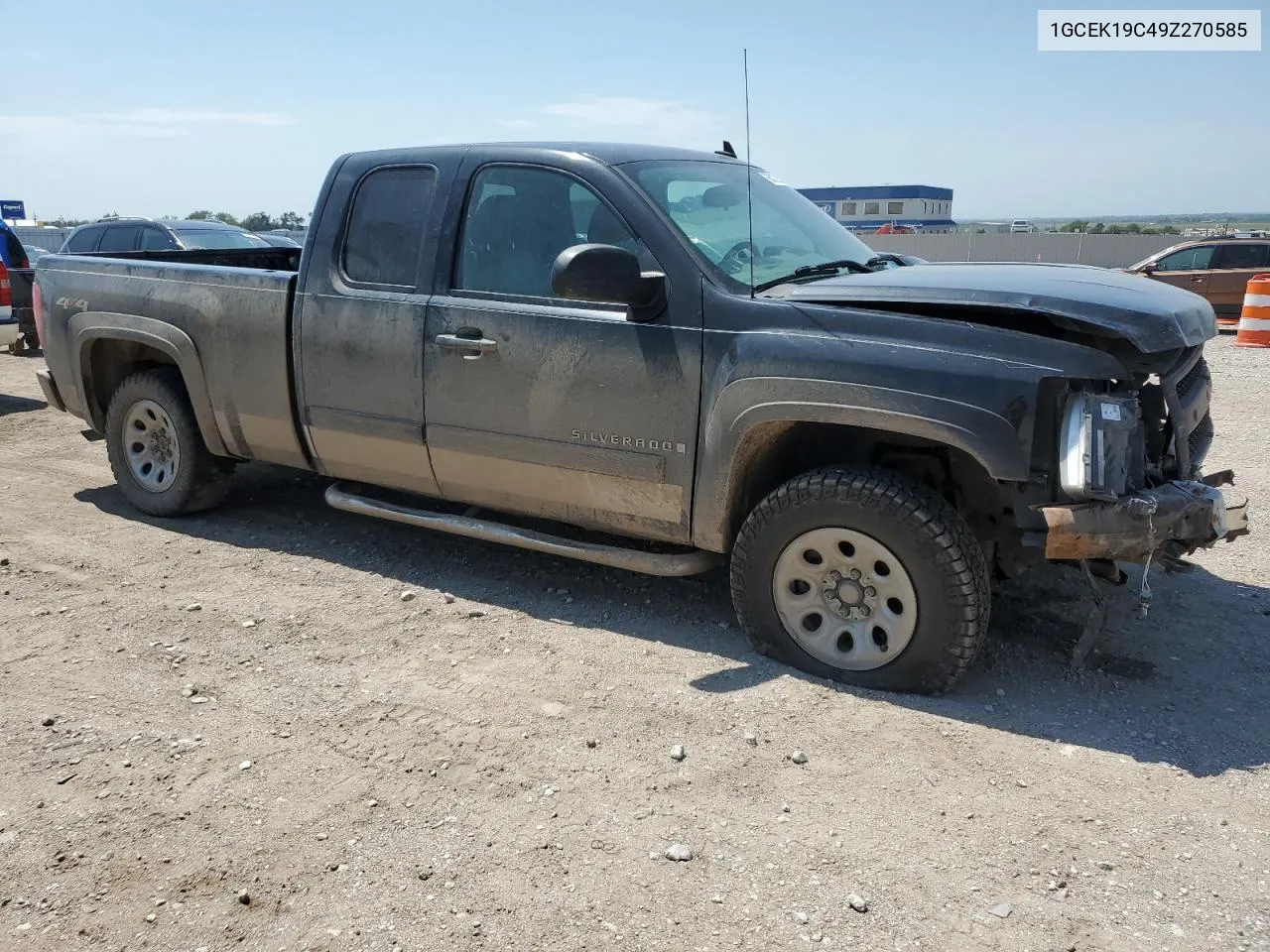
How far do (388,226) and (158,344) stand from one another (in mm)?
1669

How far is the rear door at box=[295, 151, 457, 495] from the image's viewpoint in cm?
462

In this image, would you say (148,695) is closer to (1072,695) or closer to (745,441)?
(745,441)

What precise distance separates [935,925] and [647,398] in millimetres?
2158

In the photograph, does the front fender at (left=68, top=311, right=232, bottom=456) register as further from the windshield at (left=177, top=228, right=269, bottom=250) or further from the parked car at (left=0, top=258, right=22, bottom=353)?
the windshield at (left=177, top=228, right=269, bottom=250)

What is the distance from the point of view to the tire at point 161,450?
573 cm

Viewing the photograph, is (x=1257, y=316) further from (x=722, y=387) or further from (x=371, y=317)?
(x=371, y=317)

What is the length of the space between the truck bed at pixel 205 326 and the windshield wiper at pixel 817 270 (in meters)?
2.40

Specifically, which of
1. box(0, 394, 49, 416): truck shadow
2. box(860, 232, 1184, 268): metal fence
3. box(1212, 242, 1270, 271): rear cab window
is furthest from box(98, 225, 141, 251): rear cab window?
box(860, 232, 1184, 268): metal fence

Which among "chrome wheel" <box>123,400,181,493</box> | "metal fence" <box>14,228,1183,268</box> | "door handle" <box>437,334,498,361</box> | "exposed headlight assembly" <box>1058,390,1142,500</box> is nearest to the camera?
"exposed headlight assembly" <box>1058,390,1142,500</box>

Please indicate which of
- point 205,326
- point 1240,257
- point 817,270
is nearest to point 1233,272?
point 1240,257

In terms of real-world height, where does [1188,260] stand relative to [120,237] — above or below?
below

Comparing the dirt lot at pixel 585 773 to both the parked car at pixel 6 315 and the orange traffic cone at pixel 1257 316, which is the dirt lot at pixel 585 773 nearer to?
the parked car at pixel 6 315

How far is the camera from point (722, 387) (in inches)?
151

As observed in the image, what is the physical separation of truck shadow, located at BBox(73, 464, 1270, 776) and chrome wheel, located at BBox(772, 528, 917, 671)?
15 centimetres
